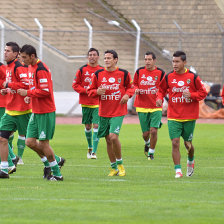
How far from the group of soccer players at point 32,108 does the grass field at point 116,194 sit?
0.34 m

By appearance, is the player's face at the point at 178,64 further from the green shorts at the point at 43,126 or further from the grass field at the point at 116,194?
the green shorts at the point at 43,126

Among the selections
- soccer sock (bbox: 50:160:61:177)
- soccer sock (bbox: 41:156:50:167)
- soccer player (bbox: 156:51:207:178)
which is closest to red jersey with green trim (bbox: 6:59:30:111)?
soccer sock (bbox: 41:156:50:167)

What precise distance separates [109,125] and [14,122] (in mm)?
1638

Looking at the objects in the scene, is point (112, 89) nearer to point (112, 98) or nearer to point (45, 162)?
point (112, 98)

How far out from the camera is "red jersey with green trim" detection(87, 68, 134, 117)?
37.6 ft

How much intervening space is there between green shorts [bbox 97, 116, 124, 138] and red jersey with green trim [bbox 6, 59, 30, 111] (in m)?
1.33

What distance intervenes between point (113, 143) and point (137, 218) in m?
4.10

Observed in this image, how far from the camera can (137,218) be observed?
7277mm

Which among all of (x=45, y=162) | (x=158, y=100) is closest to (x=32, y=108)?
(x=45, y=162)

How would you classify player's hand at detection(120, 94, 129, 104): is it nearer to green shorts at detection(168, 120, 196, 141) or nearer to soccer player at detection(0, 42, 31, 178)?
green shorts at detection(168, 120, 196, 141)

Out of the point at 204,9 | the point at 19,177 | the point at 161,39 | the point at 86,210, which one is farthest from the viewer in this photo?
the point at 204,9

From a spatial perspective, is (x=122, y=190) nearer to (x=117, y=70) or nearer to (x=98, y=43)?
(x=117, y=70)

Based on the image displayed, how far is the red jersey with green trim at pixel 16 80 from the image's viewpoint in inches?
451

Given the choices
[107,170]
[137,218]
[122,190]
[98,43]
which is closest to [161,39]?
[98,43]
